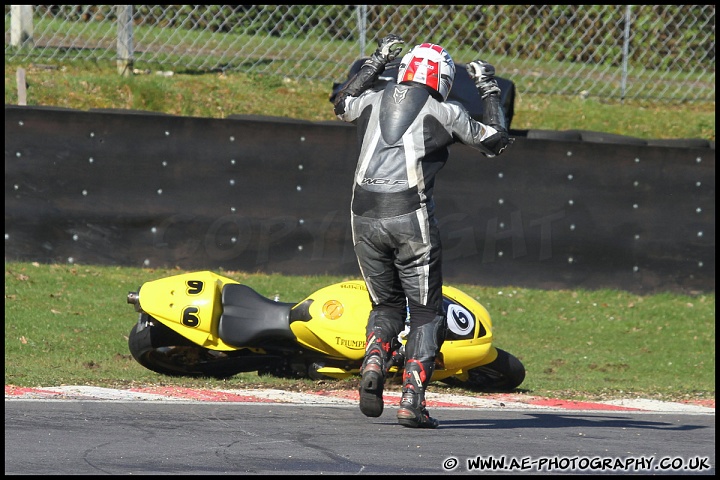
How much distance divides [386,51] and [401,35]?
6629mm

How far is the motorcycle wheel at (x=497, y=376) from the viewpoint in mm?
6551

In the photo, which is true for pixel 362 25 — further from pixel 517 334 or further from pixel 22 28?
pixel 517 334

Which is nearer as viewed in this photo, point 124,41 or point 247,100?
point 124,41

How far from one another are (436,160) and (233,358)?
6.35 feet

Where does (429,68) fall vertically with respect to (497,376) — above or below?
above

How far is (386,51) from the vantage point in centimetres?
553

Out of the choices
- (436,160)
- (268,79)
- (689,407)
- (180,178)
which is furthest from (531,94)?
(436,160)

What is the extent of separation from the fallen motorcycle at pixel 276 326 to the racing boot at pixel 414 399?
2.25ft

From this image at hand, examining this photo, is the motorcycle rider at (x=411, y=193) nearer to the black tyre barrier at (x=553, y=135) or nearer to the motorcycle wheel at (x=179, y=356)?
the motorcycle wheel at (x=179, y=356)

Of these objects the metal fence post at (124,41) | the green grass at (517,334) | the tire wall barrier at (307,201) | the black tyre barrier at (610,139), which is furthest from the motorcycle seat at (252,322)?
the metal fence post at (124,41)

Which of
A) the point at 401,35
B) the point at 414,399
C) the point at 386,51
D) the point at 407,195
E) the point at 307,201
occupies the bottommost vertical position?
the point at 414,399

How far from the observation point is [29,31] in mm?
11164

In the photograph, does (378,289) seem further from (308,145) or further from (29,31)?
(29,31)

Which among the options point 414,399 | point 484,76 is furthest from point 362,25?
point 414,399
